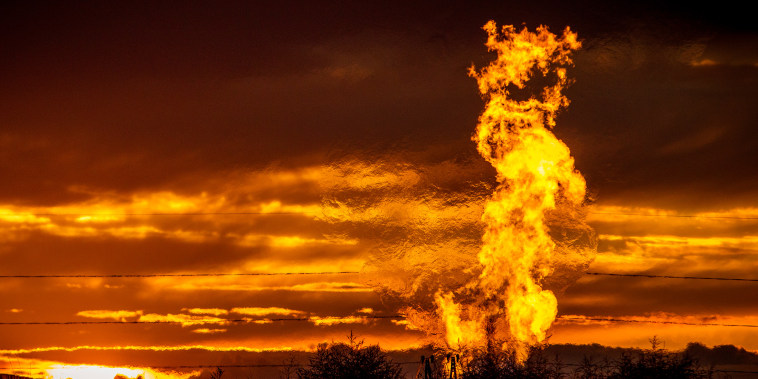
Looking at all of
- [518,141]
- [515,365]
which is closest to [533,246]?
[518,141]

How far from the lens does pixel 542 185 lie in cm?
7181

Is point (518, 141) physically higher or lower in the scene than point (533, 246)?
higher

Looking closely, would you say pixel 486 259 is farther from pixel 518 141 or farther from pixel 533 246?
pixel 518 141

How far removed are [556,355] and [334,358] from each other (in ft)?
39.3

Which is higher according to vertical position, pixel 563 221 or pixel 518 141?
pixel 518 141

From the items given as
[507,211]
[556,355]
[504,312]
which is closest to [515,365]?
[556,355]

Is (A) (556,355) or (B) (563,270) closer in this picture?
(A) (556,355)

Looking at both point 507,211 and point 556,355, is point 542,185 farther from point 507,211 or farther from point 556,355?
point 556,355

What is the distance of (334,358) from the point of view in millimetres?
55406

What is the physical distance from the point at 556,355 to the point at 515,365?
2.35m

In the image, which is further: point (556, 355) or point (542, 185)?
point (542, 185)

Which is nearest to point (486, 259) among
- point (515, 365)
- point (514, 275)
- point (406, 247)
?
point (514, 275)

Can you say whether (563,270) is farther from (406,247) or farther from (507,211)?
(406,247)

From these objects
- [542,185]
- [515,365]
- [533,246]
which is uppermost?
[542,185]
